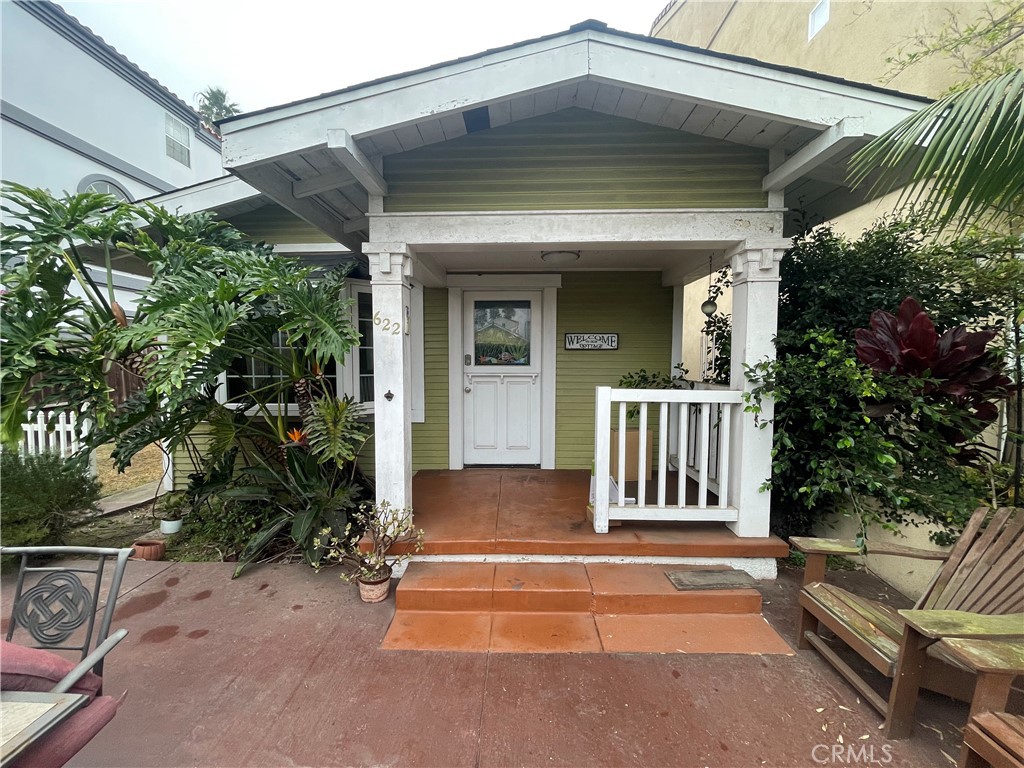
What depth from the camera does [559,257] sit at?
3.80 metres

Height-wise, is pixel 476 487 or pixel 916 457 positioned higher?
pixel 916 457

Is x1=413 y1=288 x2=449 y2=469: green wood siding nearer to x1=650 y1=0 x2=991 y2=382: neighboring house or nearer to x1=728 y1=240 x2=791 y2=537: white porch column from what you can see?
x1=728 y1=240 x2=791 y2=537: white porch column

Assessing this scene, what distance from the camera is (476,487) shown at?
4.07 metres

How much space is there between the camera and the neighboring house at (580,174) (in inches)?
94.7

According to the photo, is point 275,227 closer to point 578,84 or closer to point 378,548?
point 578,84

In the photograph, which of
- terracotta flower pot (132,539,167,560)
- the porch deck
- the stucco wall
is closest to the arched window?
terracotta flower pot (132,539,167,560)

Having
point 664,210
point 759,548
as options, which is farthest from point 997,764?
point 664,210

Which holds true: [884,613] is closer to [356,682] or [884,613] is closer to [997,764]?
[997,764]

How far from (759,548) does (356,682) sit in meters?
2.62

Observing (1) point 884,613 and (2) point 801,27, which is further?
(2) point 801,27

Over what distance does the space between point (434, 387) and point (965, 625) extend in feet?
13.4

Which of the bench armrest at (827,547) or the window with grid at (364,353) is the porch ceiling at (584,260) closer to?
the window with grid at (364,353)

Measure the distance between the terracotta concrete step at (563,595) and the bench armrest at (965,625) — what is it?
3.36ft

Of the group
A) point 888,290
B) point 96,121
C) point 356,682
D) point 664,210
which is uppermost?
point 96,121
